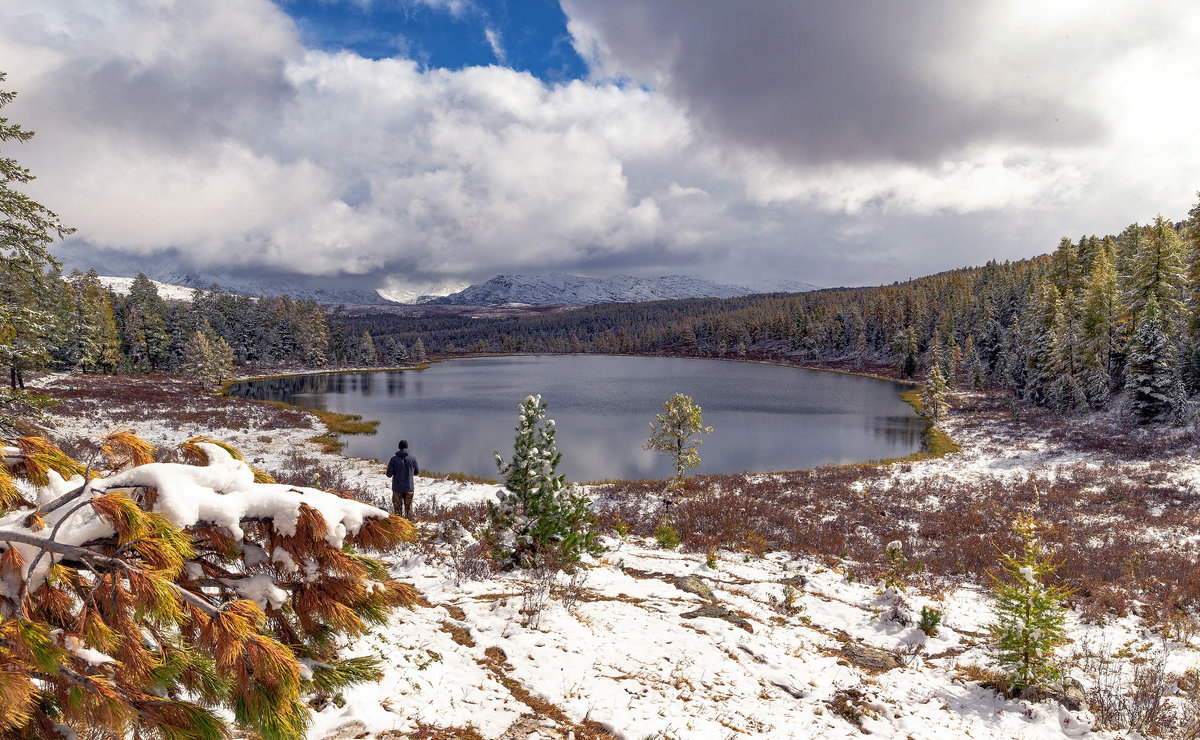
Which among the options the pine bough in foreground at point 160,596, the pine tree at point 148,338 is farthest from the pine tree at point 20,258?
the pine tree at point 148,338

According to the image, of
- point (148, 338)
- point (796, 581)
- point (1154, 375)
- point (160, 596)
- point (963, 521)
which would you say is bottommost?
point (963, 521)

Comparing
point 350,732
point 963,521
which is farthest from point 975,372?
point 350,732

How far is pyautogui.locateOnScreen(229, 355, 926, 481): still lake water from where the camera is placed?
108 feet

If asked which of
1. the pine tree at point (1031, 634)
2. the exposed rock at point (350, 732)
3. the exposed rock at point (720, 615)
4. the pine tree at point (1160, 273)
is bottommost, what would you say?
the exposed rock at point (720, 615)

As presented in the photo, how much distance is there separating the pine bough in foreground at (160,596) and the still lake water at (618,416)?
25.5 meters

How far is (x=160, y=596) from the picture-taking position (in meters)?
2.14

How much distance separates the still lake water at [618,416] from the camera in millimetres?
32906

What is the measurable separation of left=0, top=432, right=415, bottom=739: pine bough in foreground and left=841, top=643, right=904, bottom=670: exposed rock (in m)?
7.20

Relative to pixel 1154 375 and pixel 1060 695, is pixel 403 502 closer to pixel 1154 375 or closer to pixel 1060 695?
pixel 1060 695

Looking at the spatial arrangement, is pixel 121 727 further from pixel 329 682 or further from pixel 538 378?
pixel 538 378

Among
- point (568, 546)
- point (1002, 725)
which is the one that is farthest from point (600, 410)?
point (1002, 725)

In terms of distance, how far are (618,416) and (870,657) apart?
4159 centimetres

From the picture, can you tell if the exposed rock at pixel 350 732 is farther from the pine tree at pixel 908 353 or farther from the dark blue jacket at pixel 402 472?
the pine tree at pixel 908 353

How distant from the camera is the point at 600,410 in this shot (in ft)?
174
